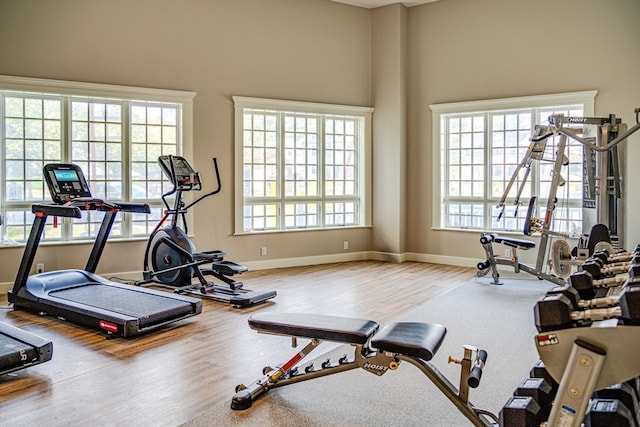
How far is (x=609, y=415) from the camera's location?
5.06ft

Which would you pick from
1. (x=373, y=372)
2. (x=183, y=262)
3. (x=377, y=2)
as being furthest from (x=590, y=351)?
(x=377, y=2)

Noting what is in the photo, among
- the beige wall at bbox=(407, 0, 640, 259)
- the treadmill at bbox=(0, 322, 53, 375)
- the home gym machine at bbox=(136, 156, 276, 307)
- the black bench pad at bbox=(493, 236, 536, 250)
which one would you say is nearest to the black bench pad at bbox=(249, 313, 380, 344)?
the treadmill at bbox=(0, 322, 53, 375)

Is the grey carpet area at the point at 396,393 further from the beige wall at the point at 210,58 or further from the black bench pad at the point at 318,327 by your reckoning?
the beige wall at the point at 210,58

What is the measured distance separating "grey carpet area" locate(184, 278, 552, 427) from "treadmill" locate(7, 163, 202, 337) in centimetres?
112

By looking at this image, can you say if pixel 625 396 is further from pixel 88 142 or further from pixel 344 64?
pixel 344 64

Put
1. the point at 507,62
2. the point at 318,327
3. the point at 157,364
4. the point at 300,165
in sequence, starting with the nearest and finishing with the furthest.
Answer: the point at 318,327 → the point at 157,364 → the point at 507,62 → the point at 300,165

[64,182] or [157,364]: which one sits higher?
[64,182]

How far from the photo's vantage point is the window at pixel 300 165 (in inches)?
286

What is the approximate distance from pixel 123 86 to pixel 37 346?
3845mm

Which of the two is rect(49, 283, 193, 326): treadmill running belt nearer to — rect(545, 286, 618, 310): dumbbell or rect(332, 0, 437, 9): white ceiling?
rect(545, 286, 618, 310): dumbbell

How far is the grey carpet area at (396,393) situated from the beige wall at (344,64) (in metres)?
3.52

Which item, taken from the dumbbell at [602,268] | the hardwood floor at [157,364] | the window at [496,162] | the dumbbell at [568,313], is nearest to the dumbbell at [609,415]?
the dumbbell at [568,313]

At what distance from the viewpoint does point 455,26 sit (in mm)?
7605

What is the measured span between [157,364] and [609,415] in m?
2.80
